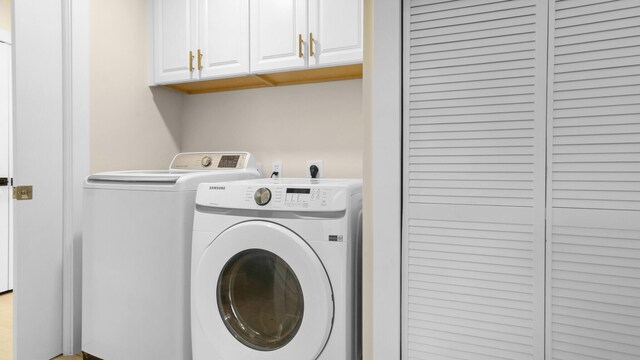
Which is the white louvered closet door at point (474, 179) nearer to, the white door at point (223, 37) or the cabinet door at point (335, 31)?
the cabinet door at point (335, 31)

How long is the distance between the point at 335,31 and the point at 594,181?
137cm

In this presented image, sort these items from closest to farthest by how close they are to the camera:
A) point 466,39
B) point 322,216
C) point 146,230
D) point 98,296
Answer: point 466,39 → point 322,216 → point 146,230 → point 98,296

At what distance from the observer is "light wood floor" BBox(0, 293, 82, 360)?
6.45 feet

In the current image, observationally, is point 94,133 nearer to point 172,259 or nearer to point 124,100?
point 124,100

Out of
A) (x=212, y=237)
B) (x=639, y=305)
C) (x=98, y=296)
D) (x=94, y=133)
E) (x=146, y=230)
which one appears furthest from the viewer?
(x=94, y=133)

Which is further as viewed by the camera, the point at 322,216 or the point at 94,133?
the point at 94,133

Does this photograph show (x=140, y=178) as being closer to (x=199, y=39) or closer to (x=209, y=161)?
(x=209, y=161)

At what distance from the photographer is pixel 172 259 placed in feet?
5.34

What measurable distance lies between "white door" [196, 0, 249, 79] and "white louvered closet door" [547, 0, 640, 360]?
160 cm

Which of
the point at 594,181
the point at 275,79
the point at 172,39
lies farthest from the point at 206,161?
the point at 594,181

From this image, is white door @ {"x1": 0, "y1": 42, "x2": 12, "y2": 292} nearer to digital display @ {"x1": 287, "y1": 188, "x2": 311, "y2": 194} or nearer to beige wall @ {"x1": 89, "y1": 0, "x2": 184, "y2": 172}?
beige wall @ {"x1": 89, "y1": 0, "x2": 184, "y2": 172}

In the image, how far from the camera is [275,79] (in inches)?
90.6

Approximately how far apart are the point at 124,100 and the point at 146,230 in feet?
3.24

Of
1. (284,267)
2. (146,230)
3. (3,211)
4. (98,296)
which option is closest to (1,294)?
A: (3,211)
